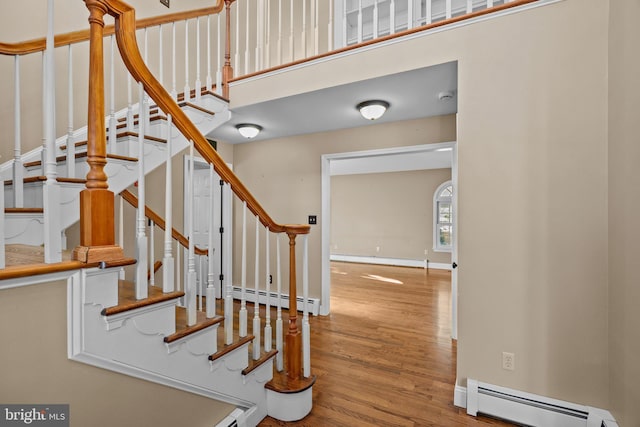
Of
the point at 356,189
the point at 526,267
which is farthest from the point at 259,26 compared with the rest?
the point at 356,189

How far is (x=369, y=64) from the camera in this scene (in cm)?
230

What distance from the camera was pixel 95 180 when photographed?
104 cm

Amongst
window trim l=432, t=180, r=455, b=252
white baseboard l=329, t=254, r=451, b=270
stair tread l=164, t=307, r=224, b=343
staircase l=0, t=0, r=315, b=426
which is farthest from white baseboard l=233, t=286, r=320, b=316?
window trim l=432, t=180, r=455, b=252

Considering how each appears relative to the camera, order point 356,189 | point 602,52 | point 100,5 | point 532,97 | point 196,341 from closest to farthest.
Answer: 1. point 100,5
2. point 196,341
3. point 602,52
4. point 532,97
5. point 356,189

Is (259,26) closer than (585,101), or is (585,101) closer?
(585,101)

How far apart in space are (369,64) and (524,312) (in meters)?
2.03

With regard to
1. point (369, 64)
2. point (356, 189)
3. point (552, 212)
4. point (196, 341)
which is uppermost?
point (369, 64)

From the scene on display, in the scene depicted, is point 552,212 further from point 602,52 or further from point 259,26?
point 259,26

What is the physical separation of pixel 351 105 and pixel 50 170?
242 cm

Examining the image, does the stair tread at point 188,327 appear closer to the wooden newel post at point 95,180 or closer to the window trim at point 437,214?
the wooden newel post at point 95,180

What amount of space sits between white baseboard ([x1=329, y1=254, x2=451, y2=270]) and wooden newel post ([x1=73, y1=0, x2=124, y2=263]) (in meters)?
6.87

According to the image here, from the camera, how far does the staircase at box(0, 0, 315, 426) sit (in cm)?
102

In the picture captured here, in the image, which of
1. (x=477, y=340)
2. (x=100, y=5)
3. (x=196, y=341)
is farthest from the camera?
(x=477, y=340)

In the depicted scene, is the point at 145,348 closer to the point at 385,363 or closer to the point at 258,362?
the point at 258,362
